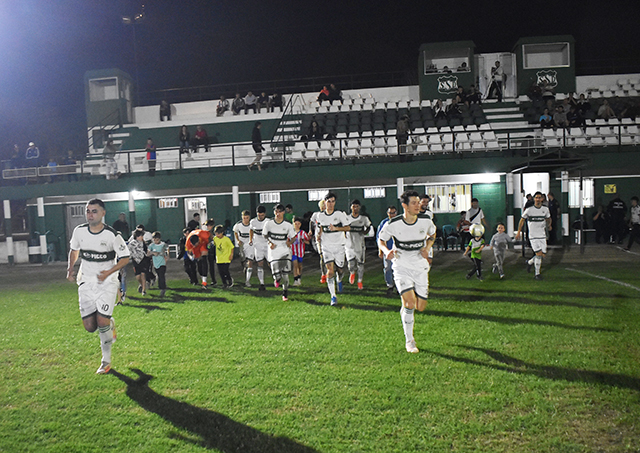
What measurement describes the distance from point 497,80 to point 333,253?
2097cm

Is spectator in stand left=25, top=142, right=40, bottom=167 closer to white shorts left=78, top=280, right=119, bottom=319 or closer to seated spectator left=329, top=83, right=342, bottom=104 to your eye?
seated spectator left=329, top=83, right=342, bottom=104

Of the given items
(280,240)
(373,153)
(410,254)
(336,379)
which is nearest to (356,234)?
(280,240)

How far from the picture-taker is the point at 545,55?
26.4 meters

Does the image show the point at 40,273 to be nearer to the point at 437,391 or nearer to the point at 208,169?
the point at 208,169

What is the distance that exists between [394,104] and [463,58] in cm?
561

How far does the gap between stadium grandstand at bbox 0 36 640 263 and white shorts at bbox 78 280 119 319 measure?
12790 mm

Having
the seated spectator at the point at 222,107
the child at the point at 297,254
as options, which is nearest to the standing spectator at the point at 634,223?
the child at the point at 297,254

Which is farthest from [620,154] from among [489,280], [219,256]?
[219,256]

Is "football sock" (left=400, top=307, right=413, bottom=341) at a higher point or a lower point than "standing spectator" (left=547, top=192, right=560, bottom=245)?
lower

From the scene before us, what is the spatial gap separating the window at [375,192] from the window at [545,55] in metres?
12.5

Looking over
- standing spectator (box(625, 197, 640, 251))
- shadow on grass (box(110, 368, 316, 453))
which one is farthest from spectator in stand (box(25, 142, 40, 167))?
standing spectator (box(625, 197, 640, 251))

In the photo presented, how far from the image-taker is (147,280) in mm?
12453

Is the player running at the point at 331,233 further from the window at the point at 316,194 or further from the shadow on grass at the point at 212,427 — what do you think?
the window at the point at 316,194

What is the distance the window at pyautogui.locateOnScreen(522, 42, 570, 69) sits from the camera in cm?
2611
